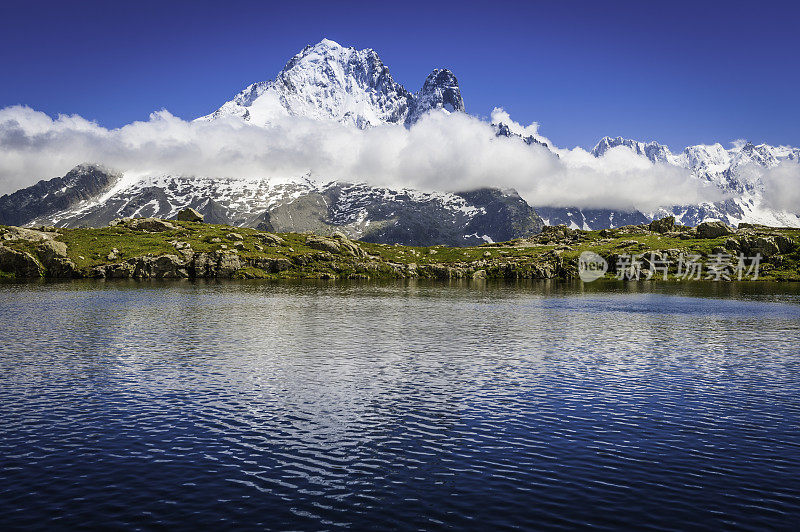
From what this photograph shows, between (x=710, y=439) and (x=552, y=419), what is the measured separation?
1110cm

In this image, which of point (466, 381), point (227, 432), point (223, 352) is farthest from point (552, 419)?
point (223, 352)

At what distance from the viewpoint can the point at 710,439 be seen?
4022 cm

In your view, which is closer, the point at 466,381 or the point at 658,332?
the point at 466,381

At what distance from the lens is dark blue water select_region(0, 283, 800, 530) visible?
92.5 ft

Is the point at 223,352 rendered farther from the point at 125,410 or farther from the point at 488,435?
the point at 488,435

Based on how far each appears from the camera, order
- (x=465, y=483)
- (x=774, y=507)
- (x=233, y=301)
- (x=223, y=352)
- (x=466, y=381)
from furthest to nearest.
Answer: (x=233, y=301) < (x=223, y=352) < (x=466, y=381) < (x=465, y=483) < (x=774, y=507)

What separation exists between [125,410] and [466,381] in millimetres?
32109

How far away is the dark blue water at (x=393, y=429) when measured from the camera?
28188 millimetres

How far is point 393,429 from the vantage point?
4225cm

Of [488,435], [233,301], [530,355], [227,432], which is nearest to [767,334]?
[530,355]

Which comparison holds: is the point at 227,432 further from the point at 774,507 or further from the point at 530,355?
the point at 530,355

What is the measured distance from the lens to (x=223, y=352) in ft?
241

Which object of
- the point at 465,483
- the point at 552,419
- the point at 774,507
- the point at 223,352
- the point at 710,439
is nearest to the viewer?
the point at 774,507

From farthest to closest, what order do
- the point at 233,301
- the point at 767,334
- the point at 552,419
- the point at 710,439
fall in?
the point at 233,301 < the point at 767,334 < the point at 552,419 < the point at 710,439
